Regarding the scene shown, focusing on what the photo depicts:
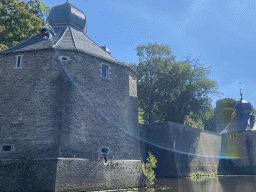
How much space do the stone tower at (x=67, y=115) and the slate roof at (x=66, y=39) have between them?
0.06 m

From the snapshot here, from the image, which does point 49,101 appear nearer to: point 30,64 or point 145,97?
point 30,64

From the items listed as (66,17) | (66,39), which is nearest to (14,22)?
(66,17)

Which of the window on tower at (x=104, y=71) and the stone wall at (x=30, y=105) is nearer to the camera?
the stone wall at (x=30, y=105)

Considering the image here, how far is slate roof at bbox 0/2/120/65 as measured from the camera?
41.6 ft

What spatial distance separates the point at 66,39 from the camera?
1369 centimetres

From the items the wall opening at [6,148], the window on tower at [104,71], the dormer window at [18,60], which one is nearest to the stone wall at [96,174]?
the wall opening at [6,148]

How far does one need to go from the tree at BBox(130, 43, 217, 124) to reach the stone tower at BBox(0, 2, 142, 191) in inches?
407

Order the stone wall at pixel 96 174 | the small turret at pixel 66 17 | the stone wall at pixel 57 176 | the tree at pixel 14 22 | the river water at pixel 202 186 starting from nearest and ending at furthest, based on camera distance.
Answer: the stone wall at pixel 57 176 → the stone wall at pixel 96 174 → the river water at pixel 202 186 → the small turret at pixel 66 17 → the tree at pixel 14 22

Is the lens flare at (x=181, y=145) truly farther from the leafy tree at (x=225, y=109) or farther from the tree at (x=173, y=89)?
the leafy tree at (x=225, y=109)

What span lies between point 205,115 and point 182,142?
5.54 m

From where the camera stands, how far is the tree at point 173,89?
23281 mm

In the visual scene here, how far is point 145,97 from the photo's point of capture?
25.3 meters

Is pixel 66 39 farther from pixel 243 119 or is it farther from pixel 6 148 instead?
pixel 243 119

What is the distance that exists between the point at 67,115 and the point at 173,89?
557 inches
